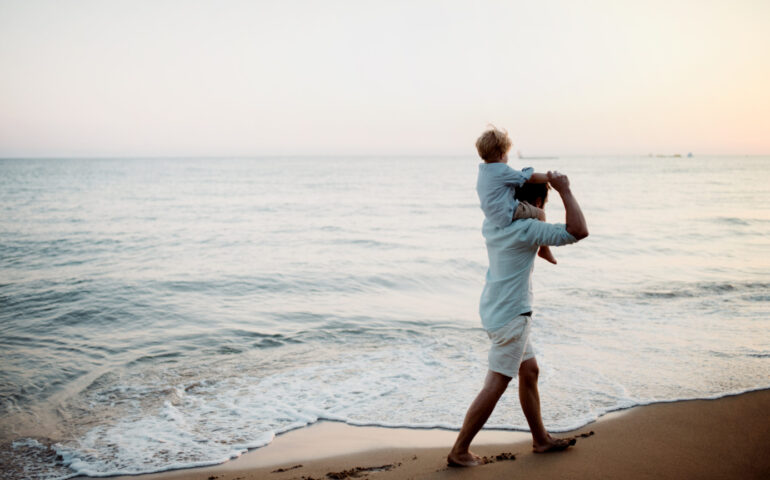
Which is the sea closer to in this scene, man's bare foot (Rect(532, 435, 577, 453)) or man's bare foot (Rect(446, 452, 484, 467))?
man's bare foot (Rect(532, 435, 577, 453))

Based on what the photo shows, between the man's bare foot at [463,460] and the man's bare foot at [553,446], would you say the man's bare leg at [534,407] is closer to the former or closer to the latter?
the man's bare foot at [553,446]

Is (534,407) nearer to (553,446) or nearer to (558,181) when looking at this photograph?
(553,446)

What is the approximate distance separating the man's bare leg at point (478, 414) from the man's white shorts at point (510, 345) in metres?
0.08

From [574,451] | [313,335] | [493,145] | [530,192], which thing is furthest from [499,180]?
[313,335]

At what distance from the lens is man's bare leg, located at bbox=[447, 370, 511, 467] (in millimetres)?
3449

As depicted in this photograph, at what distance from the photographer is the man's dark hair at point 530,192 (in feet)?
11.0

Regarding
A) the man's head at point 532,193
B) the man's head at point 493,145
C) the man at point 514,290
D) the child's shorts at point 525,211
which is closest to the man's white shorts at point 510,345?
the man at point 514,290

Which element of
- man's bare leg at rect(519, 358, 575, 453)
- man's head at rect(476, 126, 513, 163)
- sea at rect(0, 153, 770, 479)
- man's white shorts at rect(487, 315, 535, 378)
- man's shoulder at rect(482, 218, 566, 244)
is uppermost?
man's head at rect(476, 126, 513, 163)

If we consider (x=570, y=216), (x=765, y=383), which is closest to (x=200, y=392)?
(x=570, y=216)

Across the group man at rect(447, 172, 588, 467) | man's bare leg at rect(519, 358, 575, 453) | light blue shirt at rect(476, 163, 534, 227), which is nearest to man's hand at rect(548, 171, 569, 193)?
man at rect(447, 172, 588, 467)

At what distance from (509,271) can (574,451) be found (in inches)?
60.7

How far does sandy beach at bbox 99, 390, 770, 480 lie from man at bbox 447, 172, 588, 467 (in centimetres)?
54

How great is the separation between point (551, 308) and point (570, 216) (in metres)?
6.22

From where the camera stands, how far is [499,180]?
10.4 ft
